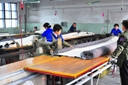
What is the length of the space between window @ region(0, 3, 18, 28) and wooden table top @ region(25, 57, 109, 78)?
8.74 m

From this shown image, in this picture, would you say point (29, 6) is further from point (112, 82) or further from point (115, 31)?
point (112, 82)

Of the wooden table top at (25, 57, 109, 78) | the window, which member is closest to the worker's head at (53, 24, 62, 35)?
the wooden table top at (25, 57, 109, 78)

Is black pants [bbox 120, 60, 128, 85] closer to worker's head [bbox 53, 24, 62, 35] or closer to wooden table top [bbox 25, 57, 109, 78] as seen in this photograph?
wooden table top [bbox 25, 57, 109, 78]

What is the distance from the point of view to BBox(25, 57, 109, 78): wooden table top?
215 cm

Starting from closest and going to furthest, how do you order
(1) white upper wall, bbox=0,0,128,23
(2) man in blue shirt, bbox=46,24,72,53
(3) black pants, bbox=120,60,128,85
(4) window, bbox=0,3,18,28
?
(3) black pants, bbox=120,60,128,85 < (2) man in blue shirt, bbox=46,24,72,53 < (1) white upper wall, bbox=0,0,128,23 < (4) window, bbox=0,3,18,28

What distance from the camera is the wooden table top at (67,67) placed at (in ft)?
7.05

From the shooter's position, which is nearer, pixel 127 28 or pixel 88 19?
pixel 127 28

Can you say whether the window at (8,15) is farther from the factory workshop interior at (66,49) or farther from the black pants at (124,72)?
the black pants at (124,72)

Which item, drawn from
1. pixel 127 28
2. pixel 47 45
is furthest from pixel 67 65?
pixel 127 28

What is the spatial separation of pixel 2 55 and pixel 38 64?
186 centimetres

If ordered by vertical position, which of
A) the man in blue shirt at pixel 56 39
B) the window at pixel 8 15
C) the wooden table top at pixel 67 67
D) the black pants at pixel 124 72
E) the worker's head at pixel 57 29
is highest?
the window at pixel 8 15

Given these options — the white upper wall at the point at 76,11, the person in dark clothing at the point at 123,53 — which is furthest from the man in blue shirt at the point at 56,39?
the white upper wall at the point at 76,11

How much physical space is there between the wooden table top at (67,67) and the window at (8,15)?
8.74 metres

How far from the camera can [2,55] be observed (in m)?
4.10
